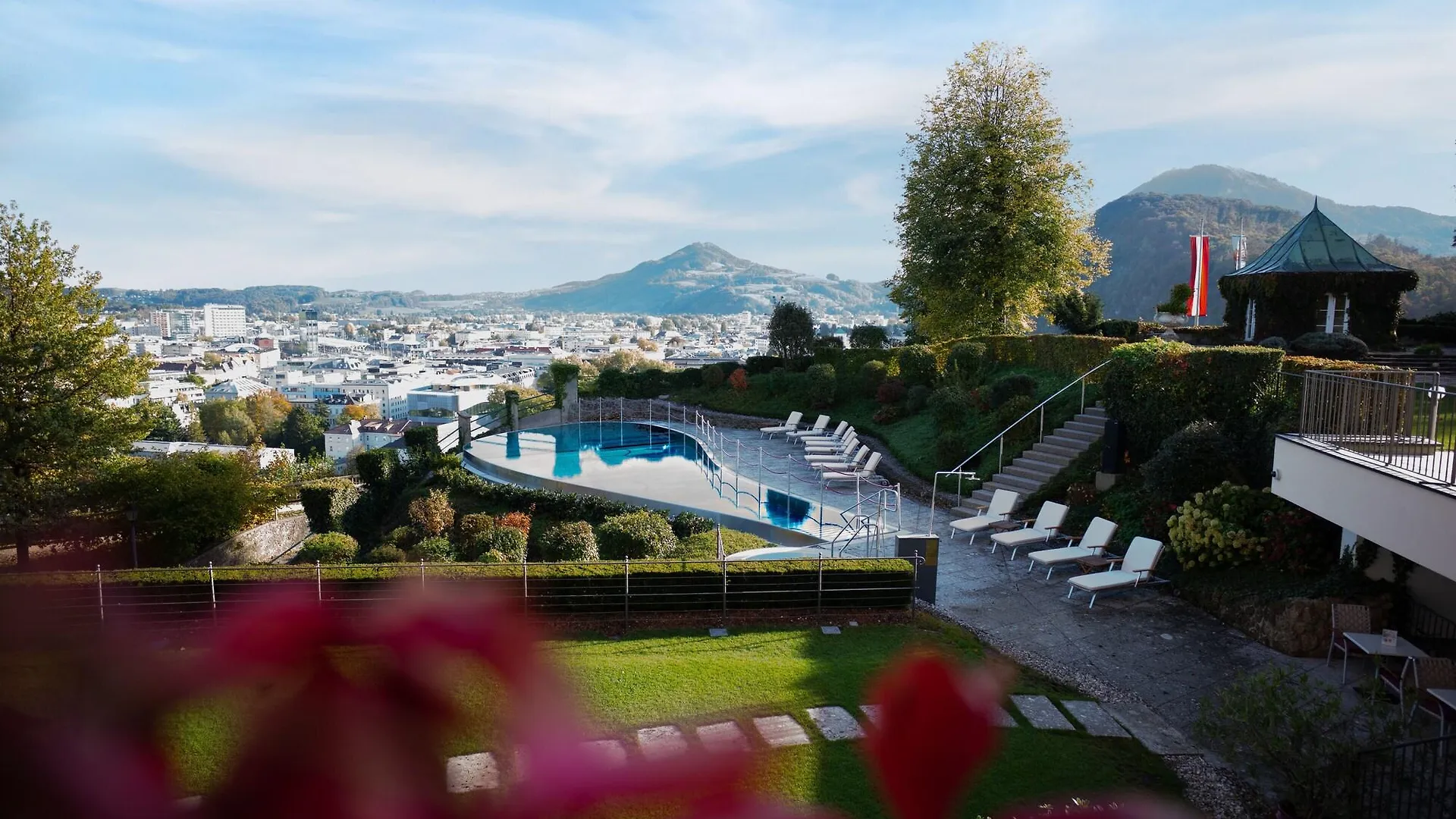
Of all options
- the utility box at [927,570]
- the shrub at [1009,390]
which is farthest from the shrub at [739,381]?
the utility box at [927,570]

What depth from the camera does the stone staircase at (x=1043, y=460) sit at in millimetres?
15117

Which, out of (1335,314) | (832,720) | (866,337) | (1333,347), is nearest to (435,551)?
(832,720)

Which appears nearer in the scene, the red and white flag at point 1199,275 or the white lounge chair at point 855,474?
the white lounge chair at point 855,474

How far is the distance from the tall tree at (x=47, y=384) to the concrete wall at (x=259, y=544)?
2.64 metres

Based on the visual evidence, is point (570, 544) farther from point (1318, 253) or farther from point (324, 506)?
point (1318, 253)

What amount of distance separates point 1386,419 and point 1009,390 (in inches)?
371

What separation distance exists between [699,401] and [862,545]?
51.5 ft

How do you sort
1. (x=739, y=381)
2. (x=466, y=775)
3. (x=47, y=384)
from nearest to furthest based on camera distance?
(x=466, y=775)
(x=47, y=384)
(x=739, y=381)

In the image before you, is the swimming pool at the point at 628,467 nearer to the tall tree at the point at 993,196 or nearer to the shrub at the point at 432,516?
the shrub at the point at 432,516

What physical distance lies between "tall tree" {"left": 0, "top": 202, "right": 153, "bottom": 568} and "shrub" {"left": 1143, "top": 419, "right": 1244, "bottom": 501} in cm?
1780

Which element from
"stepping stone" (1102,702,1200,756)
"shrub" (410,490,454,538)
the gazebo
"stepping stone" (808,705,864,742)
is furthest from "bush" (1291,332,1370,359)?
"shrub" (410,490,454,538)

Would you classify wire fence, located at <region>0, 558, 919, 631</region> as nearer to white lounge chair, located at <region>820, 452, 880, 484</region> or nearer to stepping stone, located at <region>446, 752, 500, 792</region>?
white lounge chair, located at <region>820, 452, 880, 484</region>

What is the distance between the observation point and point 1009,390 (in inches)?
718

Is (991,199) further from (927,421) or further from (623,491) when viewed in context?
(623,491)
